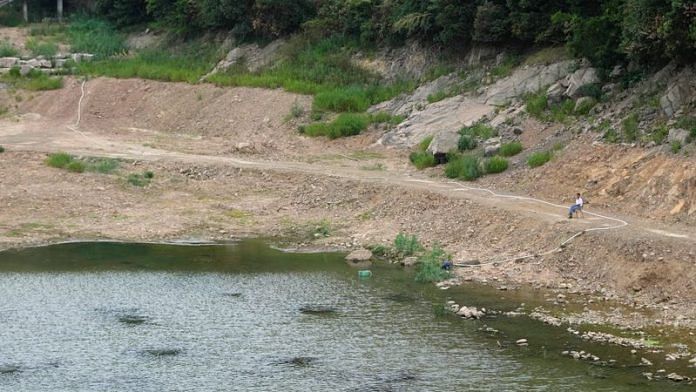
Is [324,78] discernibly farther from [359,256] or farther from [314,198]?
[359,256]

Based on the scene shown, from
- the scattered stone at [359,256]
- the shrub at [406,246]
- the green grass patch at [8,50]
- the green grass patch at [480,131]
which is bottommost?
the scattered stone at [359,256]

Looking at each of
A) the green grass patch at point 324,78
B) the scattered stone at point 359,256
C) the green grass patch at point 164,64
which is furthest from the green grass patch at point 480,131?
the green grass patch at point 164,64

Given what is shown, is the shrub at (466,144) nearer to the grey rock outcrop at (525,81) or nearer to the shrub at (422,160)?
the shrub at (422,160)

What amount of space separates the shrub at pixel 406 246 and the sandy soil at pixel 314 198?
688mm

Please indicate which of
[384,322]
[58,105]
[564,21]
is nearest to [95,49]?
[58,105]

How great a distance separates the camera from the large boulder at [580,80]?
40.3 metres

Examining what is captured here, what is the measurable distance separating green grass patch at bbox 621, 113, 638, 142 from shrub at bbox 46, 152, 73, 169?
18902mm

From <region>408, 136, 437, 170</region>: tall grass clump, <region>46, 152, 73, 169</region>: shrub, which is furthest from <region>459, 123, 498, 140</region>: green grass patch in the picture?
<region>46, 152, 73, 169</region>: shrub

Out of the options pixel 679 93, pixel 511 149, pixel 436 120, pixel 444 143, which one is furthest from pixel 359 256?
pixel 436 120

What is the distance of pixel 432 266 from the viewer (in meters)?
31.3

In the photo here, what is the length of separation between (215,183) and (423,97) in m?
9.49

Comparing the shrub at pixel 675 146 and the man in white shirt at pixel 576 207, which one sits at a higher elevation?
the shrub at pixel 675 146

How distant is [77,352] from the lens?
24453 mm

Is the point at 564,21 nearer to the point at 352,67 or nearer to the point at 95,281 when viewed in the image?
the point at 352,67
